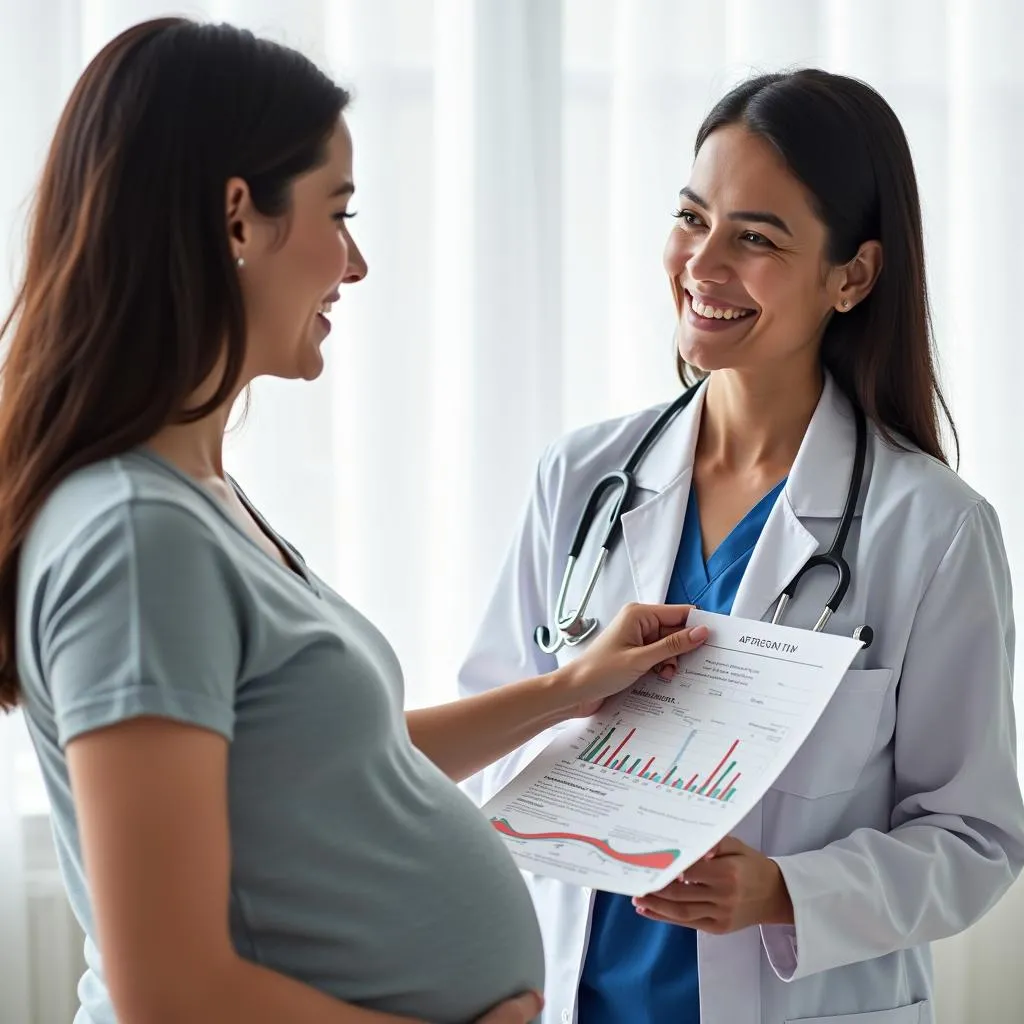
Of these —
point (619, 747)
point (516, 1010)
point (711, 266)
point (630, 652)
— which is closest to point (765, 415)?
point (711, 266)

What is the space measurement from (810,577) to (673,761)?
12.0 inches

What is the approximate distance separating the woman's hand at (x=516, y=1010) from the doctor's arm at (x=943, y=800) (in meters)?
0.38

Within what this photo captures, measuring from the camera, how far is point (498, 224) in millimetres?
2080

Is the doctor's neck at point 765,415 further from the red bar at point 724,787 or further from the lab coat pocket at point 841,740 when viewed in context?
the red bar at point 724,787

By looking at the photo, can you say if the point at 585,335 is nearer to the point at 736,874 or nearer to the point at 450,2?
the point at 450,2

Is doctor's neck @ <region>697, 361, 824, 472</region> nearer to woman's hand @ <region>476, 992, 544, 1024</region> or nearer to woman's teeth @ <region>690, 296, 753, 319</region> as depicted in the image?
woman's teeth @ <region>690, 296, 753, 319</region>

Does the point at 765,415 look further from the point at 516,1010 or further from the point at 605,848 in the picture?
the point at 516,1010

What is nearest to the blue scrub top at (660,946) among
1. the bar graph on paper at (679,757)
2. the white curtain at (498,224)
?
the bar graph on paper at (679,757)

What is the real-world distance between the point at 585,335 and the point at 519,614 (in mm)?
727

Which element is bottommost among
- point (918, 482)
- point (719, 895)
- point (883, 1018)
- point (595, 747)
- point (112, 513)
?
point (883, 1018)

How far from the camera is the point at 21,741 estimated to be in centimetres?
204

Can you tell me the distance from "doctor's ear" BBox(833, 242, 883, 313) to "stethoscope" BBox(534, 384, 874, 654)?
139 mm

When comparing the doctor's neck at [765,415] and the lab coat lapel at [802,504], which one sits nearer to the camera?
the lab coat lapel at [802,504]

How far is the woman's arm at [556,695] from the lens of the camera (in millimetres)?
1364
